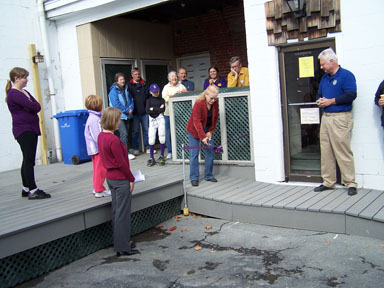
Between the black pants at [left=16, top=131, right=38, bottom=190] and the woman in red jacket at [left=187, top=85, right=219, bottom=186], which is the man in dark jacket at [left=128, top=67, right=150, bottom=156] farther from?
the black pants at [left=16, top=131, right=38, bottom=190]

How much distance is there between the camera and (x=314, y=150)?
19.9 feet

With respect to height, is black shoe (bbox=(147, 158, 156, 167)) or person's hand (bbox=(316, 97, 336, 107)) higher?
person's hand (bbox=(316, 97, 336, 107))

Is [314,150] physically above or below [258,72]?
below

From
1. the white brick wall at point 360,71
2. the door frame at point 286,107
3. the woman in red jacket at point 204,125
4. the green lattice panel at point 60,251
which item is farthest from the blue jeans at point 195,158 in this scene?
the door frame at point 286,107

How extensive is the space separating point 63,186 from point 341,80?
431 cm

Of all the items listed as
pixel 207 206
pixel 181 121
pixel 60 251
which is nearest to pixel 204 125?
pixel 207 206

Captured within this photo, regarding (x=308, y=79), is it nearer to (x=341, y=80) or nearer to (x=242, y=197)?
(x=341, y=80)

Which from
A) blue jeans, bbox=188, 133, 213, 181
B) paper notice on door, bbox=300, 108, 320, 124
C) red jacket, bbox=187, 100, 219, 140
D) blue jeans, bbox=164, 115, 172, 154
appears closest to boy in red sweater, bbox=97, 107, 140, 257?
red jacket, bbox=187, 100, 219, 140

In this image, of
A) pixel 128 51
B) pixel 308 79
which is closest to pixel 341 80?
pixel 308 79

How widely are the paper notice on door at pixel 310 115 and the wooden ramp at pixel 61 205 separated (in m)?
2.03

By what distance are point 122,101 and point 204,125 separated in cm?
286

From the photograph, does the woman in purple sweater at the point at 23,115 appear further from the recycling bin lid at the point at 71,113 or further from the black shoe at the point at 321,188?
the black shoe at the point at 321,188

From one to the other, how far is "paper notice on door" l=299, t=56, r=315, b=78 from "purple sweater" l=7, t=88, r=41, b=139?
364cm

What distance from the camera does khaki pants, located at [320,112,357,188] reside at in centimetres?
538
